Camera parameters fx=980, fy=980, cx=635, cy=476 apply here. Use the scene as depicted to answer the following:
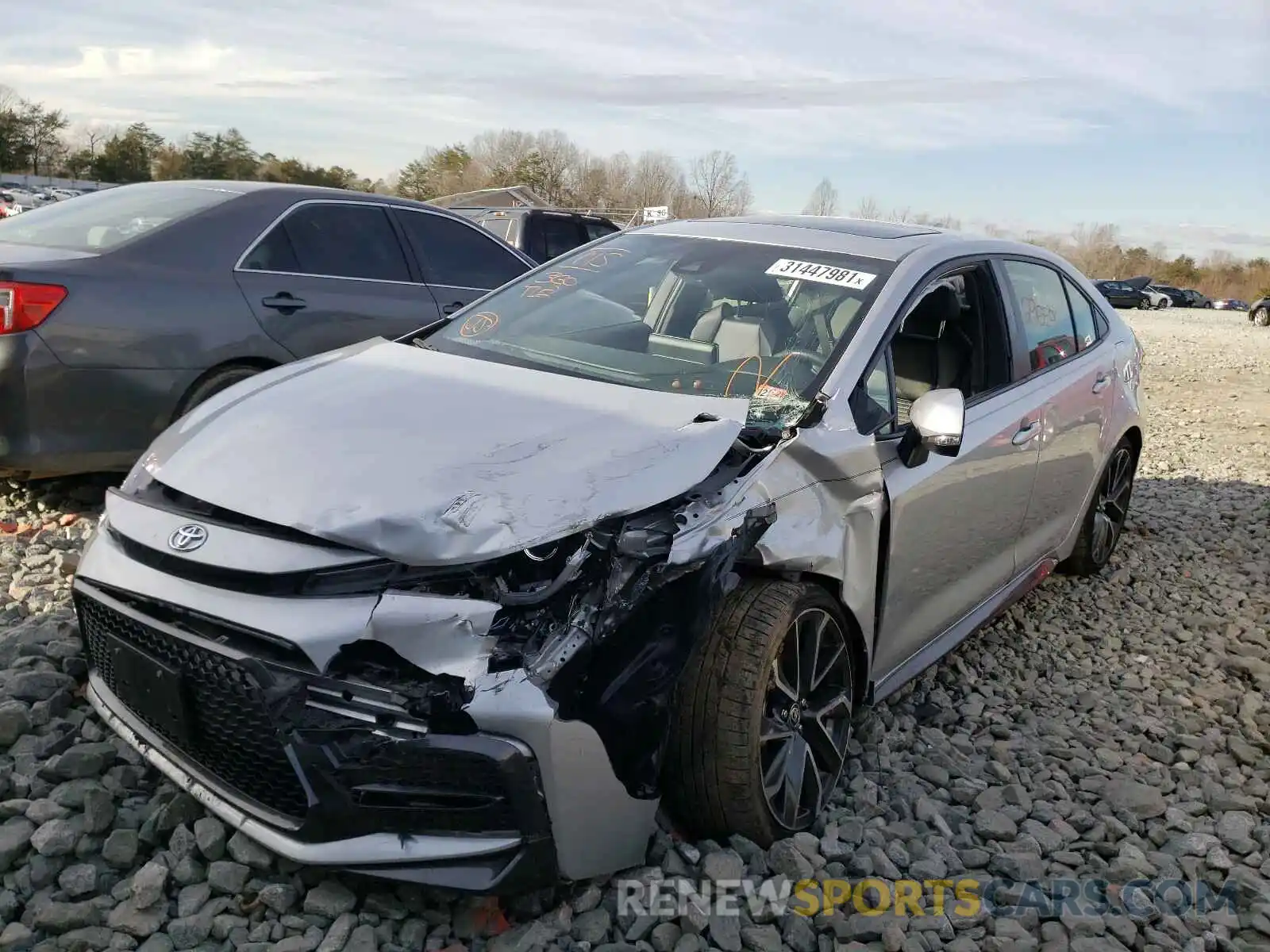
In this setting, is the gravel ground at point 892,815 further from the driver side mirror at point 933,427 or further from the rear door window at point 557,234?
the rear door window at point 557,234

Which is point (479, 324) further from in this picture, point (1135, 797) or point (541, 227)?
point (541, 227)

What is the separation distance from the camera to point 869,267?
3221mm

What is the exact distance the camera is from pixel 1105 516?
502cm

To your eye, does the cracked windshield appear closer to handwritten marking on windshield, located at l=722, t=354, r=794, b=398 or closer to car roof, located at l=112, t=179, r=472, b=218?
handwritten marking on windshield, located at l=722, t=354, r=794, b=398

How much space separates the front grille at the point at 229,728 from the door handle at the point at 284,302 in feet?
9.18

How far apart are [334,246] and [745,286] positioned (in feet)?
9.20

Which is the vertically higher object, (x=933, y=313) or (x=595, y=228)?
(x=595, y=228)

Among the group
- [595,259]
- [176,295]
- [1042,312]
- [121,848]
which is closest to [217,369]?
[176,295]

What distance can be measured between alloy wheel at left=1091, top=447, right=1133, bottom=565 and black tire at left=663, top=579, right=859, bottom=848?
116 inches

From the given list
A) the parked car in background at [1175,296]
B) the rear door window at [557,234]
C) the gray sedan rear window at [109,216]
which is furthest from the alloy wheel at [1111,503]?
the parked car in background at [1175,296]

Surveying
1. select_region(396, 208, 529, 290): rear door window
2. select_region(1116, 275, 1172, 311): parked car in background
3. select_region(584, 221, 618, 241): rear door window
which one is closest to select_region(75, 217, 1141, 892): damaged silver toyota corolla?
select_region(396, 208, 529, 290): rear door window

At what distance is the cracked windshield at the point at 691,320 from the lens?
9.66 feet

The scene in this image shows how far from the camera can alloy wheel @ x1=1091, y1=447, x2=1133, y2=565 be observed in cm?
488

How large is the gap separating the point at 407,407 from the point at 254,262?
262 cm
